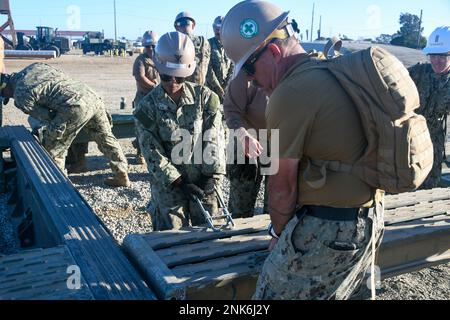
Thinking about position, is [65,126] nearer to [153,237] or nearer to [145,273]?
[153,237]

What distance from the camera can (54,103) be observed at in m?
5.50

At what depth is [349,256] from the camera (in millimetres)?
1810

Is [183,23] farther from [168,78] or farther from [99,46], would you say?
[99,46]

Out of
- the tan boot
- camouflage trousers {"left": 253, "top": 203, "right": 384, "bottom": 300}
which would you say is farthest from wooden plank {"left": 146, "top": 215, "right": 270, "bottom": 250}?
the tan boot

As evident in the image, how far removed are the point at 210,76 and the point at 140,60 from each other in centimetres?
112

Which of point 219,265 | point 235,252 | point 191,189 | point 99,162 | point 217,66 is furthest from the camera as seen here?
point 99,162

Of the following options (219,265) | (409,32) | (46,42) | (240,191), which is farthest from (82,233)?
(409,32)

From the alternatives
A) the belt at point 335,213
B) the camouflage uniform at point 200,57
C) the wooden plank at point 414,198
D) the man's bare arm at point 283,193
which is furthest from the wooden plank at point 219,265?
the camouflage uniform at point 200,57

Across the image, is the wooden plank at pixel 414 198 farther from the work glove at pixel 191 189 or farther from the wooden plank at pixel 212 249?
the work glove at pixel 191 189

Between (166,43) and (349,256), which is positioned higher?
(166,43)

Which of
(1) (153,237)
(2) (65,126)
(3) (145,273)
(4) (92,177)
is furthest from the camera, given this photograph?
(4) (92,177)

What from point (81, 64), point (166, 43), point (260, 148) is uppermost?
point (166, 43)

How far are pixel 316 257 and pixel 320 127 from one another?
514 mm
